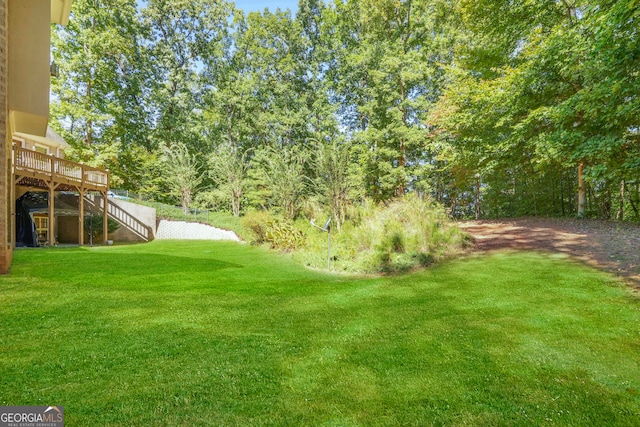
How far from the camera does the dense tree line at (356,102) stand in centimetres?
930

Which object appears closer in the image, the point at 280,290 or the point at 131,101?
the point at 280,290

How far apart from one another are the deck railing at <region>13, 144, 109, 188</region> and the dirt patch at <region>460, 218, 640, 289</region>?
15.3 meters

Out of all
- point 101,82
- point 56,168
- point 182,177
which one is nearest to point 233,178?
point 182,177

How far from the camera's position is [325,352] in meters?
2.97

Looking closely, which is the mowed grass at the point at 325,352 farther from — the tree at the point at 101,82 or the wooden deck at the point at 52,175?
the tree at the point at 101,82

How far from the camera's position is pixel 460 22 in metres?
18.4

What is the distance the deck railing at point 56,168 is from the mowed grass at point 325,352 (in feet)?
25.7

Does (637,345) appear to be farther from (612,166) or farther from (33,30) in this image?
(33,30)

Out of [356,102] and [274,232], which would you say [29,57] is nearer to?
[274,232]

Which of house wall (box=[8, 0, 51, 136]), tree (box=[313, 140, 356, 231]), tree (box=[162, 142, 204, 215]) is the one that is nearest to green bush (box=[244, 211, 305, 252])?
tree (box=[313, 140, 356, 231])

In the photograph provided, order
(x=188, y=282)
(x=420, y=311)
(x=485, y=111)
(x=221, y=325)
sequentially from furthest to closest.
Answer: (x=485, y=111), (x=188, y=282), (x=420, y=311), (x=221, y=325)

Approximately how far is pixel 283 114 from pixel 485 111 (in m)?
15.4

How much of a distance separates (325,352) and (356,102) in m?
22.6

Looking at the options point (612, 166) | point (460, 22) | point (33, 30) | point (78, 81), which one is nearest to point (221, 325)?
point (33, 30)
